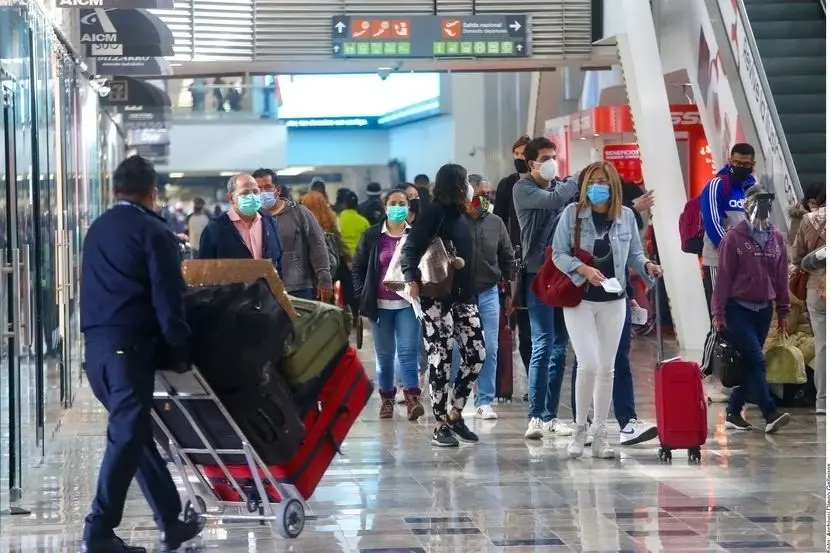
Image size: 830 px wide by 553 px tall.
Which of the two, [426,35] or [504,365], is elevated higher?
[426,35]

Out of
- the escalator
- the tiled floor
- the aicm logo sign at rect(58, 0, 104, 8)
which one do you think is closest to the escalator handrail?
the escalator

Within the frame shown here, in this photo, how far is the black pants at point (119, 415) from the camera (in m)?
6.07

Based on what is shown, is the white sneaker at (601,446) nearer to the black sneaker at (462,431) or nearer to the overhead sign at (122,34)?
the black sneaker at (462,431)

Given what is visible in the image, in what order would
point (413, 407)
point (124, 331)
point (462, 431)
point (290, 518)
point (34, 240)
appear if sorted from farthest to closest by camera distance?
point (413, 407) < point (462, 431) < point (34, 240) < point (290, 518) < point (124, 331)

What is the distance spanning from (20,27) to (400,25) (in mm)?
10578

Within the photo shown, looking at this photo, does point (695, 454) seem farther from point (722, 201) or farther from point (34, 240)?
point (34, 240)

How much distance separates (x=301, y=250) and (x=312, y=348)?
3.62 m

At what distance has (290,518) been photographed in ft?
21.2

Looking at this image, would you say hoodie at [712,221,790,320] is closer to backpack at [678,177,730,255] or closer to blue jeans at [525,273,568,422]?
blue jeans at [525,273,568,422]

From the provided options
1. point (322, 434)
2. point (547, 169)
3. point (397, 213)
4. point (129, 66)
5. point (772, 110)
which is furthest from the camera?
point (129, 66)

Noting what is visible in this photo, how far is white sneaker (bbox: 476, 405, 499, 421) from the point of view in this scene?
35.1 ft

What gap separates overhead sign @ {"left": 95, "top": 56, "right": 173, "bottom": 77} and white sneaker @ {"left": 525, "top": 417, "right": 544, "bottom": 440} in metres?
7.57

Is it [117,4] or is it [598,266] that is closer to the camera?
[598,266]

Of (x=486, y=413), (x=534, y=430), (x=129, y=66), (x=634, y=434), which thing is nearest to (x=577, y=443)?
(x=634, y=434)
